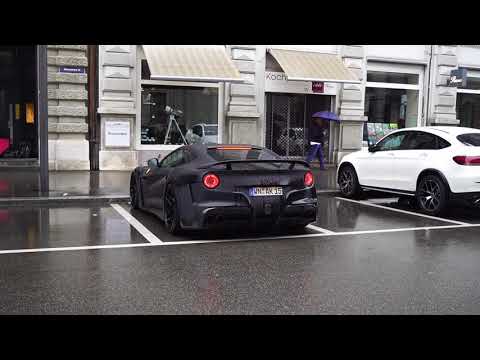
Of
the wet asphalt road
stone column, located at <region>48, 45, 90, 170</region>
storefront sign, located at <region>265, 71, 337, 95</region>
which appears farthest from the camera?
storefront sign, located at <region>265, 71, 337, 95</region>

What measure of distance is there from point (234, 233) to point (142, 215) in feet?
7.45

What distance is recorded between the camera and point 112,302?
4.76 m

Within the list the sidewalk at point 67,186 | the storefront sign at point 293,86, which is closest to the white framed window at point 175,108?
the storefront sign at point 293,86

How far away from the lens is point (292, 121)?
19.3 meters

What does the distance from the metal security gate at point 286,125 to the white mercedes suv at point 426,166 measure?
713 centimetres

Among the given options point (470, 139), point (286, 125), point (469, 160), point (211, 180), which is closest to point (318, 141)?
point (286, 125)

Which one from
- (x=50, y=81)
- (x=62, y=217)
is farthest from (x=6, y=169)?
(x=62, y=217)

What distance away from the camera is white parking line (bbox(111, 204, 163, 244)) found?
7648mm

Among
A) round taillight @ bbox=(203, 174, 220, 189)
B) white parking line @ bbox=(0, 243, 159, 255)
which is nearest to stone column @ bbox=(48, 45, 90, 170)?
white parking line @ bbox=(0, 243, 159, 255)

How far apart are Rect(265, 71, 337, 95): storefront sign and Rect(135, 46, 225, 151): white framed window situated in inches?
66.1

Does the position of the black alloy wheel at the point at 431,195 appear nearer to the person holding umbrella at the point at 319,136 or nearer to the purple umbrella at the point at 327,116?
the person holding umbrella at the point at 319,136

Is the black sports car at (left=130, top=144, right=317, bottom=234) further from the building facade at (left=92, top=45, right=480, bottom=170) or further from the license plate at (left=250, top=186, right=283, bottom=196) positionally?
the building facade at (left=92, top=45, right=480, bottom=170)
